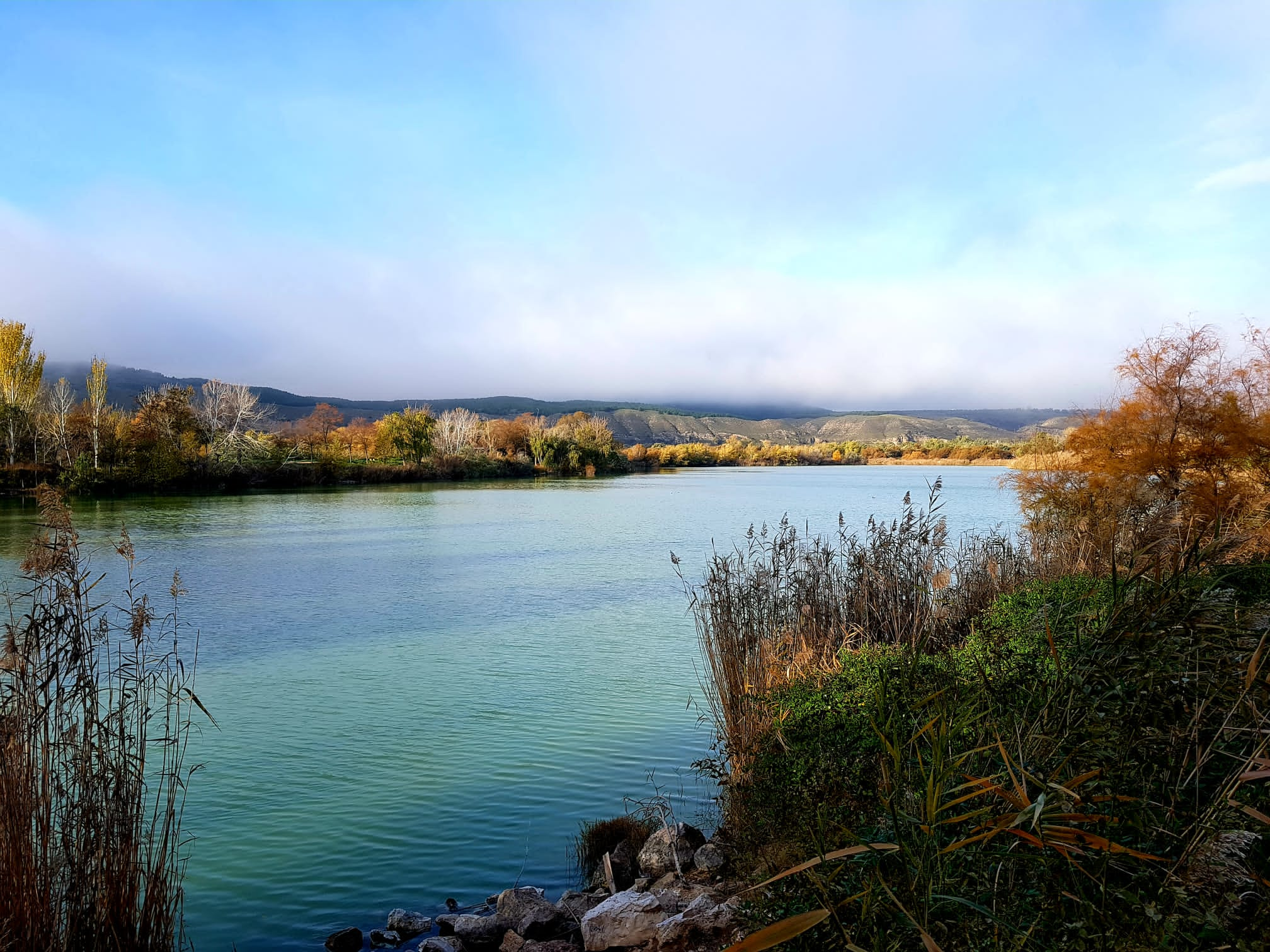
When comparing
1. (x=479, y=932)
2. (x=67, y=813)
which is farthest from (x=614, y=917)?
(x=67, y=813)

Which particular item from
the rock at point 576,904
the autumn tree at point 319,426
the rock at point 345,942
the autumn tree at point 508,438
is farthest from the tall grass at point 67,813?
the autumn tree at point 508,438

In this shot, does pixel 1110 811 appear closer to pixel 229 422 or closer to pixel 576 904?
pixel 576 904

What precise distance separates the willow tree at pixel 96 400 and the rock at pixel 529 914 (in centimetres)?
4374

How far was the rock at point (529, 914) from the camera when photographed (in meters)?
5.09

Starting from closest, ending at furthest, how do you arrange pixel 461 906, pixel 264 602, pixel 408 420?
pixel 461 906
pixel 264 602
pixel 408 420

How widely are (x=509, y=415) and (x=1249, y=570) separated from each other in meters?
155

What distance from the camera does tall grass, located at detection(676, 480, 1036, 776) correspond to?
7.27 m

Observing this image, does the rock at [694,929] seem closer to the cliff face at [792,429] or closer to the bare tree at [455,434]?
the bare tree at [455,434]

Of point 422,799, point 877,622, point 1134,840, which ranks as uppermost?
point 1134,840

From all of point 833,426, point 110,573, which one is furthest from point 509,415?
point 110,573

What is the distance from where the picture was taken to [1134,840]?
2.22 m

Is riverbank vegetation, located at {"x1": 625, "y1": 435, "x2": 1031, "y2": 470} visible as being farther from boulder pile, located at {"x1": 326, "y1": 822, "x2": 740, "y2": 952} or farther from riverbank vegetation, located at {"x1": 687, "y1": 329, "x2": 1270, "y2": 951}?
boulder pile, located at {"x1": 326, "y1": 822, "x2": 740, "y2": 952}

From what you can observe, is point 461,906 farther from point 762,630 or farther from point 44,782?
point 762,630

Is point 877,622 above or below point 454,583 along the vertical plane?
above
